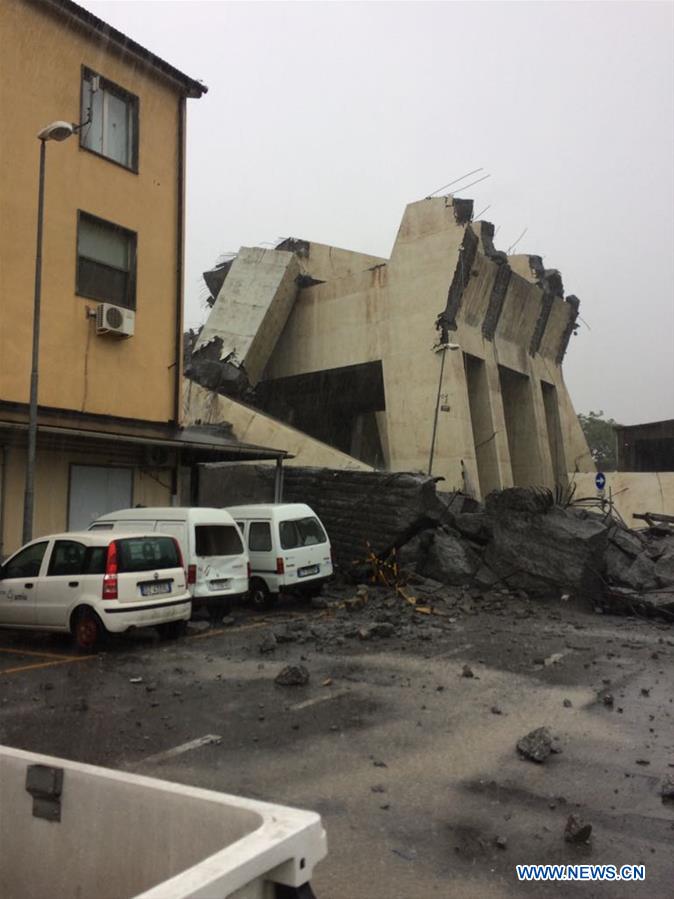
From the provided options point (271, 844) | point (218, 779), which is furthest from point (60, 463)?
point (271, 844)

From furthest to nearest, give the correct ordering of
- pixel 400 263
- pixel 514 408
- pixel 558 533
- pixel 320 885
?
pixel 514 408 → pixel 400 263 → pixel 558 533 → pixel 320 885

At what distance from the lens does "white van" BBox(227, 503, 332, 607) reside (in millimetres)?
14227

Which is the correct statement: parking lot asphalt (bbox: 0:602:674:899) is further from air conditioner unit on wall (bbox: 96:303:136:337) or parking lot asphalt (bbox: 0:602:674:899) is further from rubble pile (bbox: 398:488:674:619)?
air conditioner unit on wall (bbox: 96:303:136:337)

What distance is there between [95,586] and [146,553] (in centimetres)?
81

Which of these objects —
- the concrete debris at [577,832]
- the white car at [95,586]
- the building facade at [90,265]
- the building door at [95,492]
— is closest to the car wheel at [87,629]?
the white car at [95,586]

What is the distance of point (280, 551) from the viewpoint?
14180 mm

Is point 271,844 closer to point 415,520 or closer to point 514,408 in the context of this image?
point 415,520

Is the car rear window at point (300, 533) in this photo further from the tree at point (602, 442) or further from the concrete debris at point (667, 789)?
the tree at point (602, 442)

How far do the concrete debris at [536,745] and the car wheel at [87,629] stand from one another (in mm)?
5923

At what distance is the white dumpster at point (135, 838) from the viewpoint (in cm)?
203

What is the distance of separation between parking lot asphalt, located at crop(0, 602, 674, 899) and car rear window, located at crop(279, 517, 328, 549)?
298 cm

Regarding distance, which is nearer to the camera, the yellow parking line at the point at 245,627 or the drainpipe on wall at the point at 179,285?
the yellow parking line at the point at 245,627

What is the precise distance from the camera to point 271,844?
2.05 metres

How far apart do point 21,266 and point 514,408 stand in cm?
2698
